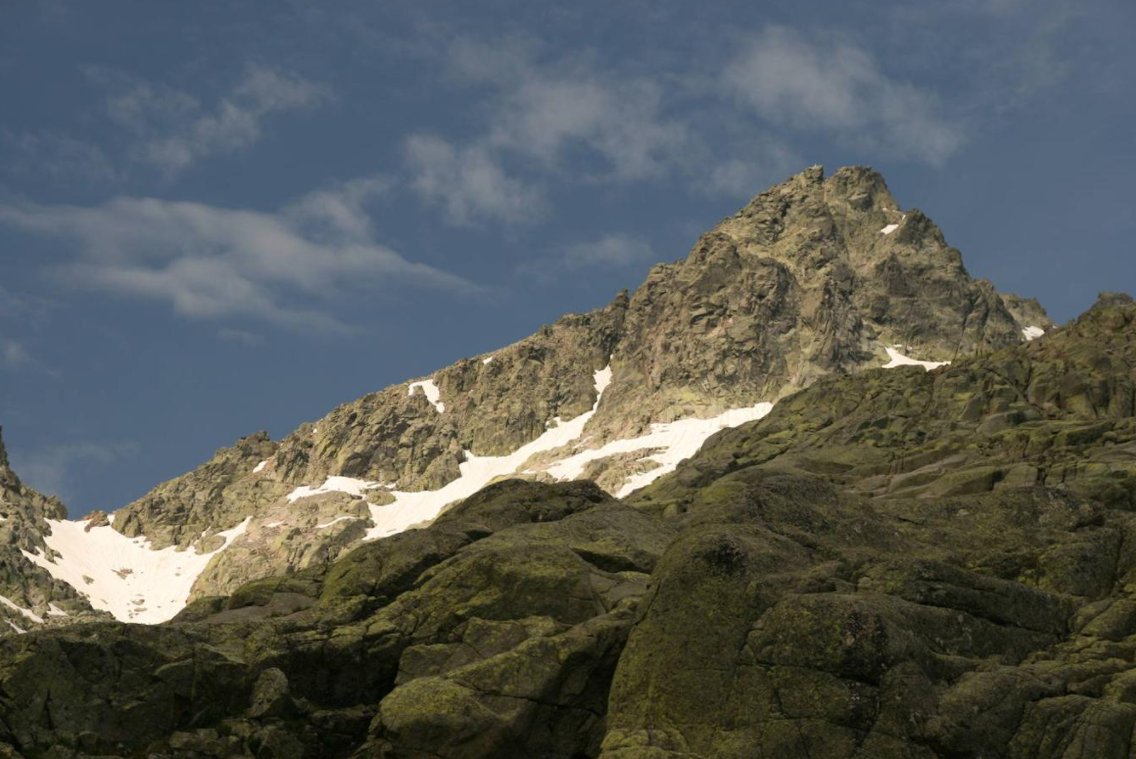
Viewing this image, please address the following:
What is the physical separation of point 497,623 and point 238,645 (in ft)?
29.2

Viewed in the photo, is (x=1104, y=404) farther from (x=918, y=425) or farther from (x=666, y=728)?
(x=666, y=728)

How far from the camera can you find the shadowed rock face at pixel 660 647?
30.8 meters

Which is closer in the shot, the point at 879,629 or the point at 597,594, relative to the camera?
the point at 879,629

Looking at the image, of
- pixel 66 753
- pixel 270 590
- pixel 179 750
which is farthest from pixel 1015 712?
pixel 270 590

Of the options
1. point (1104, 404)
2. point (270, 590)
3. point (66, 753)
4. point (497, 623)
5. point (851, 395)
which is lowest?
point (66, 753)

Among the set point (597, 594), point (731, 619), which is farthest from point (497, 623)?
point (731, 619)

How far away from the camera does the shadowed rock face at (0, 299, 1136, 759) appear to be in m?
30.8

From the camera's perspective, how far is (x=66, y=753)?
3588 centimetres

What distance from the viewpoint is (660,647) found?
3453 cm

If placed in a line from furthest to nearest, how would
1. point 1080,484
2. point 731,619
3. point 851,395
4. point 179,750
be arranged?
point 851,395 → point 1080,484 → point 179,750 → point 731,619

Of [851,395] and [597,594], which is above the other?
[851,395]

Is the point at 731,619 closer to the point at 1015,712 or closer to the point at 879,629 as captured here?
the point at 879,629

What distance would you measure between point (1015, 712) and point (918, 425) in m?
95.2

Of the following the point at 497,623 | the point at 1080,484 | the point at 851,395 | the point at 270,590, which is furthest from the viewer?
the point at 851,395
